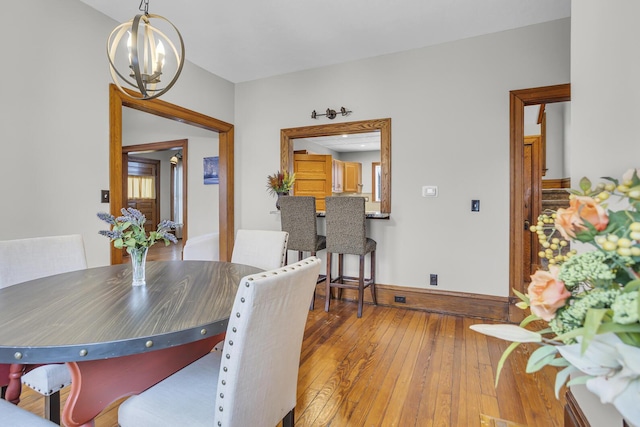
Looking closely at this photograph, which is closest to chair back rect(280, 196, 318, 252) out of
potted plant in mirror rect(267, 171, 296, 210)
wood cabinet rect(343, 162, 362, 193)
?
potted plant in mirror rect(267, 171, 296, 210)

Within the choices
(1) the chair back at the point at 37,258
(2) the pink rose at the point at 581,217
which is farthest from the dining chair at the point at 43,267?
(2) the pink rose at the point at 581,217

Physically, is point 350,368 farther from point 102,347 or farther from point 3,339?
point 3,339

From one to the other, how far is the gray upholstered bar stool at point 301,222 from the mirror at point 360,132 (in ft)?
2.41

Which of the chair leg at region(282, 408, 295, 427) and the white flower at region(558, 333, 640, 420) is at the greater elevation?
the white flower at region(558, 333, 640, 420)

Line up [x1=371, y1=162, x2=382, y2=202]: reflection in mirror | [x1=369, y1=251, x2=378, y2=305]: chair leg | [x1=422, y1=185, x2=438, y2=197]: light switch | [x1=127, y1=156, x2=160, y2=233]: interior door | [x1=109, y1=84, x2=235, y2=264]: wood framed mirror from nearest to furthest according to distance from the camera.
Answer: [x1=109, y1=84, x2=235, y2=264]: wood framed mirror < [x1=422, y1=185, x2=438, y2=197]: light switch < [x1=369, y1=251, x2=378, y2=305]: chair leg < [x1=127, y1=156, x2=160, y2=233]: interior door < [x1=371, y1=162, x2=382, y2=202]: reflection in mirror

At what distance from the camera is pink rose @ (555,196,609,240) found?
1.64 ft

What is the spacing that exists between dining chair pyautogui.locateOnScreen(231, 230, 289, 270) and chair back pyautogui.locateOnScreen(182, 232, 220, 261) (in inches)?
52.1

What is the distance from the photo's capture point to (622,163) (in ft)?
3.17

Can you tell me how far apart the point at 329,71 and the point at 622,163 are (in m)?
3.11

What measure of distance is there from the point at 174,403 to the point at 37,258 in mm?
1315

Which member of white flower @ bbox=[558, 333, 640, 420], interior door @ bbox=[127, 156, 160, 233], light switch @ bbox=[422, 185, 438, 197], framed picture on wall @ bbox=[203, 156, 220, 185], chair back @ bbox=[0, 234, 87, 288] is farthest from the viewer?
interior door @ bbox=[127, 156, 160, 233]

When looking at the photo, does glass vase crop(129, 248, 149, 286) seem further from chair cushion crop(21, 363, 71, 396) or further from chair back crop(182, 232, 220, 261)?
chair back crop(182, 232, 220, 261)

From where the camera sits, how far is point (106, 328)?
936mm

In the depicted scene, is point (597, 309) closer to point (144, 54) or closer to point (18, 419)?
point (18, 419)
